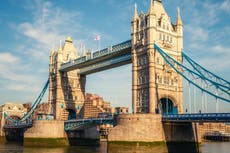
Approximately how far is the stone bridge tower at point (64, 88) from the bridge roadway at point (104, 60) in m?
2.86

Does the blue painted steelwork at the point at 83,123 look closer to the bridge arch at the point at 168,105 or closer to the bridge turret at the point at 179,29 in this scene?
the bridge arch at the point at 168,105

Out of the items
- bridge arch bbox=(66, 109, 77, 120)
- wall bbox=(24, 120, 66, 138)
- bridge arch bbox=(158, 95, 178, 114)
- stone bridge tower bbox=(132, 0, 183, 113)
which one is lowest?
wall bbox=(24, 120, 66, 138)

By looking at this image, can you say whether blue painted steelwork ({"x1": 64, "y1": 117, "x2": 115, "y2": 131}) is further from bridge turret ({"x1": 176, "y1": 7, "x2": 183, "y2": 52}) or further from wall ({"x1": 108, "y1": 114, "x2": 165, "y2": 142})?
bridge turret ({"x1": 176, "y1": 7, "x2": 183, "y2": 52})

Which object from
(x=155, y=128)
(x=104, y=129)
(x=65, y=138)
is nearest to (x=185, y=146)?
(x=155, y=128)

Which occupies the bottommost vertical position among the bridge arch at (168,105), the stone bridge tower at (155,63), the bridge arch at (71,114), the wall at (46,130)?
the wall at (46,130)

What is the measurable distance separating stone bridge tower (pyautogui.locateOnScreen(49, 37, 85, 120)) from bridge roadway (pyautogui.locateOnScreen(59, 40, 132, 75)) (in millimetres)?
2863

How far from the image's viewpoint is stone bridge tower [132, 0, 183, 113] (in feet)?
189

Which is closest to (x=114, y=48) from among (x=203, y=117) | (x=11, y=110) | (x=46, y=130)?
(x=46, y=130)

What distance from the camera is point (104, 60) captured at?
71.4 m

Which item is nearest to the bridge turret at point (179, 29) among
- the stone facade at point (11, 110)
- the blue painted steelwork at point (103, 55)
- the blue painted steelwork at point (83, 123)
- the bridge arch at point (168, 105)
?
the blue painted steelwork at point (103, 55)

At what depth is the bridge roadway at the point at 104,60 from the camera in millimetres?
A: 64738

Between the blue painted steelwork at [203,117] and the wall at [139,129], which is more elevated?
the blue painted steelwork at [203,117]

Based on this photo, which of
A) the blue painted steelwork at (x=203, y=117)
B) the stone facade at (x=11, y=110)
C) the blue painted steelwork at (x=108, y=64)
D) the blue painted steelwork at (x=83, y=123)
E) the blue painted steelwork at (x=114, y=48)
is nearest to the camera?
the blue painted steelwork at (x=203, y=117)

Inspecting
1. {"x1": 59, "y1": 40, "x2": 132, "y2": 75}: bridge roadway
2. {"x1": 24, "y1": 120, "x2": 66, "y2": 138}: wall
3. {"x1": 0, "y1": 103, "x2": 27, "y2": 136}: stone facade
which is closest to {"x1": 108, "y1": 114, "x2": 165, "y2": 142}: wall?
{"x1": 59, "y1": 40, "x2": 132, "y2": 75}: bridge roadway
